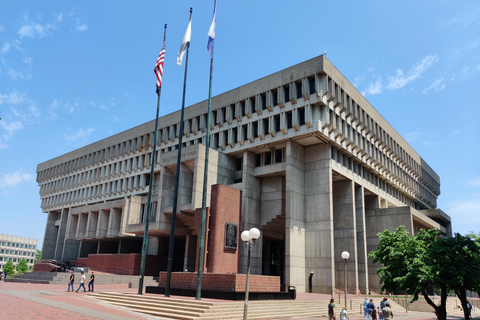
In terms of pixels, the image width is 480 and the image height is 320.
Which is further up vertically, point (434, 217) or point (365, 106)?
point (365, 106)

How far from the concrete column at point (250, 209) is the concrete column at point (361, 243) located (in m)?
12.0

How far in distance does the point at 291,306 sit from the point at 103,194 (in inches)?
1978

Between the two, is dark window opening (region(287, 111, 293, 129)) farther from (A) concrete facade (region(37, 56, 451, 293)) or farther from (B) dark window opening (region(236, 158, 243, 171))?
(B) dark window opening (region(236, 158, 243, 171))

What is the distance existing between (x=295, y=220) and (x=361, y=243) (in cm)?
1074

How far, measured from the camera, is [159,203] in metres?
44.8

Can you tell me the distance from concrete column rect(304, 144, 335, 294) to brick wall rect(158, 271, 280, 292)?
1551 centimetres

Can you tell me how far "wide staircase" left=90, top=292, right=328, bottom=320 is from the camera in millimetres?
19188

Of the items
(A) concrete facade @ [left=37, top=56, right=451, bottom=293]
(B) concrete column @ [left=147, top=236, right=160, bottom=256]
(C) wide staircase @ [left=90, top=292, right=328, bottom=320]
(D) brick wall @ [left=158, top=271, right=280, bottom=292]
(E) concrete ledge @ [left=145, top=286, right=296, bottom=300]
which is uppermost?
(A) concrete facade @ [left=37, top=56, right=451, bottom=293]

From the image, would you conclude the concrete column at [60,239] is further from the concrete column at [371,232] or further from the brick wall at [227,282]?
the concrete column at [371,232]

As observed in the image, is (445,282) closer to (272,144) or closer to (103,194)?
(272,144)

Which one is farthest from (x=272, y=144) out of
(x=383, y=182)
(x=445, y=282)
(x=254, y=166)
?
(x=445, y=282)

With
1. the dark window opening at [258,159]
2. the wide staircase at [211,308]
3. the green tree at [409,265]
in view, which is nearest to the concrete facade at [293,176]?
the dark window opening at [258,159]

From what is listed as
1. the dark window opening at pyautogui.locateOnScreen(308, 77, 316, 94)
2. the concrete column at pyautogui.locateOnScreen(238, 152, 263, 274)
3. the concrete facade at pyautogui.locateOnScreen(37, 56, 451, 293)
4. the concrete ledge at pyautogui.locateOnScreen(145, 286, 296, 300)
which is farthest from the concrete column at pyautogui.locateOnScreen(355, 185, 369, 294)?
the concrete ledge at pyautogui.locateOnScreen(145, 286, 296, 300)

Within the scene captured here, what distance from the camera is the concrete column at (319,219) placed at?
40438mm
